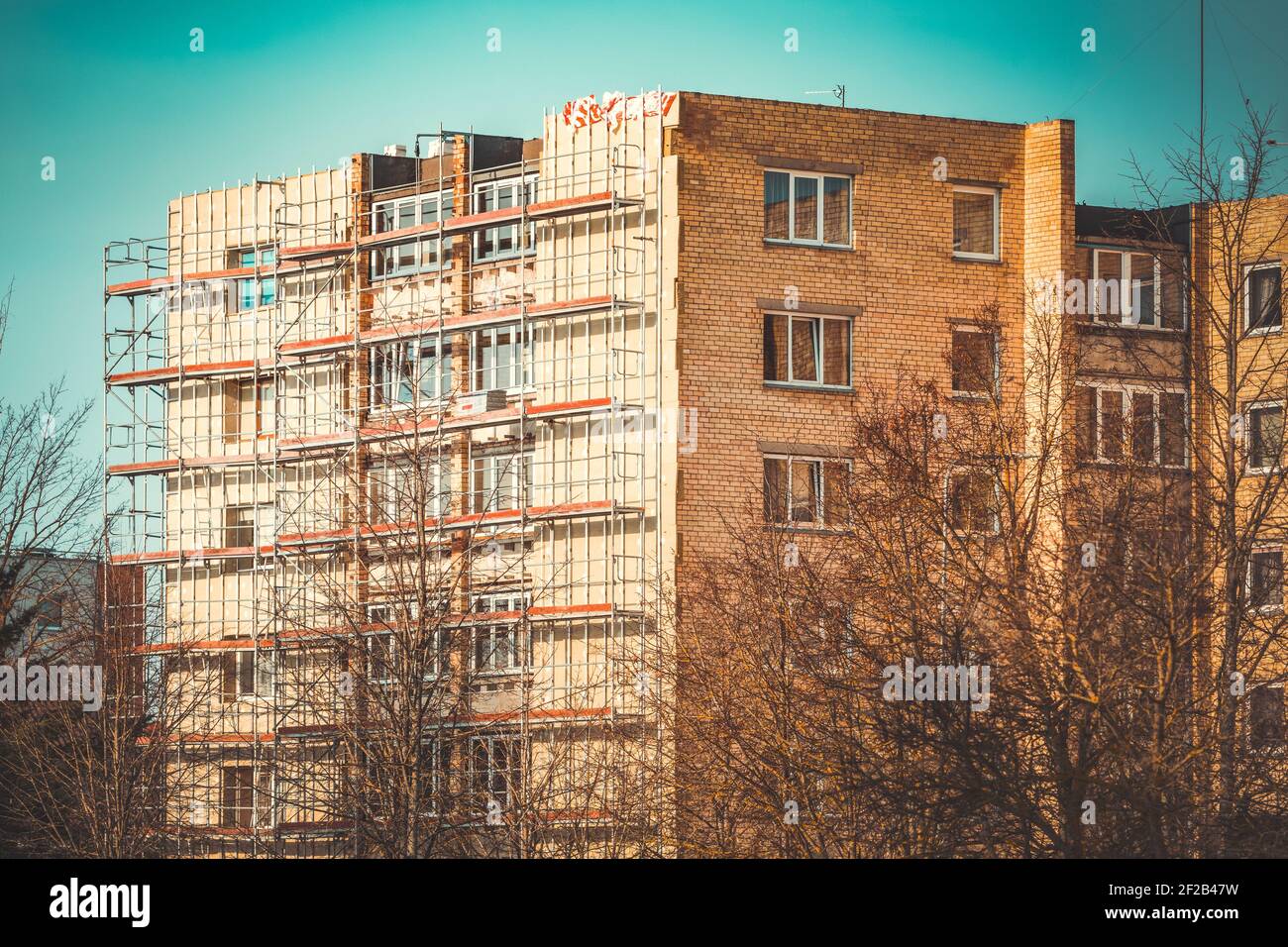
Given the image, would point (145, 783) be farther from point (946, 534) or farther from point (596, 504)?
point (946, 534)

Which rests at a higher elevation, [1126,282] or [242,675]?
[1126,282]

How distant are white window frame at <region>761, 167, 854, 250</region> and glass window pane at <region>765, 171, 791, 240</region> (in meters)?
0.07

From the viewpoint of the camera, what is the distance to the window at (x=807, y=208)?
1836 inches

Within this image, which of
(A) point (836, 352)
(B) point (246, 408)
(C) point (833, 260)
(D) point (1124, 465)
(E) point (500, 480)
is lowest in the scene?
(D) point (1124, 465)

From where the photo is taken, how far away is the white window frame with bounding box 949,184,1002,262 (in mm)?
48094

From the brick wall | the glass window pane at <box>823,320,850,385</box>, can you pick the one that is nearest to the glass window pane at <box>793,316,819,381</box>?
the glass window pane at <box>823,320,850,385</box>

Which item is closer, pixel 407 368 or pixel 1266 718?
pixel 1266 718

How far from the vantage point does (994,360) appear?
144 ft

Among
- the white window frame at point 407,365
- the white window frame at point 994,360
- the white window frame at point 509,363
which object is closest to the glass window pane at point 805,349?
the white window frame at point 994,360

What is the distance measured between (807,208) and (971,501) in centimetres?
1468

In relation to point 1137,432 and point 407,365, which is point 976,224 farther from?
point 1137,432

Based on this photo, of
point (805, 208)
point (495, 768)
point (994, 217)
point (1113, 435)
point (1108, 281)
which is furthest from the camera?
point (994, 217)

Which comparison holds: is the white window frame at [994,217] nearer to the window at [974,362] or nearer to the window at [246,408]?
the window at [974,362]

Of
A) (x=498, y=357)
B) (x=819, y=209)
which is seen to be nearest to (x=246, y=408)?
(x=498, y=357)
